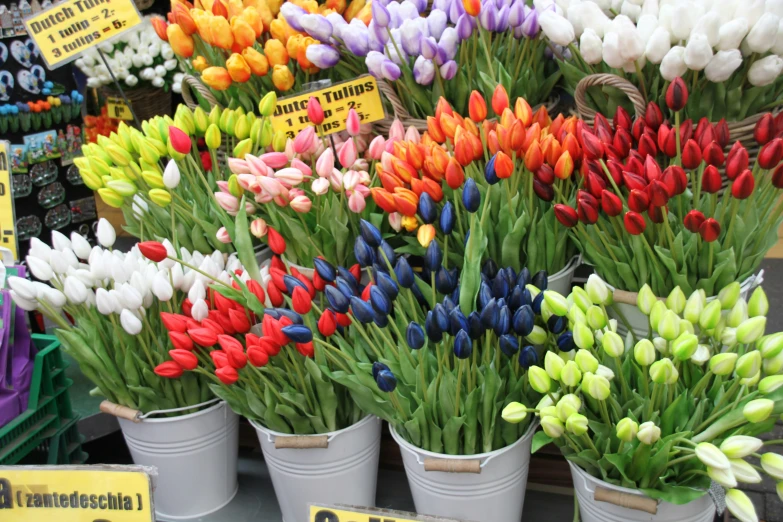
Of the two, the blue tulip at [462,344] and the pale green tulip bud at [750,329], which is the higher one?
the pale green tulip bud at [750,329]

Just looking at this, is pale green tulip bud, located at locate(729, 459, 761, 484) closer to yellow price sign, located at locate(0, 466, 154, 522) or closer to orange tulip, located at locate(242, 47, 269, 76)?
yellow price sign, located at locate(0, 466, 154, 522)

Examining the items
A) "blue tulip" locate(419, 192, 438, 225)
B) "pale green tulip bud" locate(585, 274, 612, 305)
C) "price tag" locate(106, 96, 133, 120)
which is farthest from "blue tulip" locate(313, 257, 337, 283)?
"price tag" locate(106, 96, 133, 120)

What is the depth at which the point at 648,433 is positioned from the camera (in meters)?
0.86

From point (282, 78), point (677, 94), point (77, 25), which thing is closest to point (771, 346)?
point (677, 94)

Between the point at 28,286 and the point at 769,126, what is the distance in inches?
45.9

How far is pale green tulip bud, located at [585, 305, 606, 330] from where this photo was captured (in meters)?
0.96

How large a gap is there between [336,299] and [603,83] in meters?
0.55

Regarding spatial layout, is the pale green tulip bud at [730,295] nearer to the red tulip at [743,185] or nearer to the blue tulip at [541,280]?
the red tulip at [743,185]

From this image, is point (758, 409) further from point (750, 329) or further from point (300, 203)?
point (300, 203)

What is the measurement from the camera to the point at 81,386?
177 centimetres

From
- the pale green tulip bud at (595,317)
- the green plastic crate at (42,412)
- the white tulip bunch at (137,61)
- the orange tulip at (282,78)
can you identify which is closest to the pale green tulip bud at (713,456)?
the pale green tulip bud at (595,317)

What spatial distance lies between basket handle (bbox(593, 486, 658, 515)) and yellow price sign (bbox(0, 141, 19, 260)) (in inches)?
50.4

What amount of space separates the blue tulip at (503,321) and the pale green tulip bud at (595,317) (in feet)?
0.35

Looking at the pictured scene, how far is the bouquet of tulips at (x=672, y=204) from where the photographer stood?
977 mm
